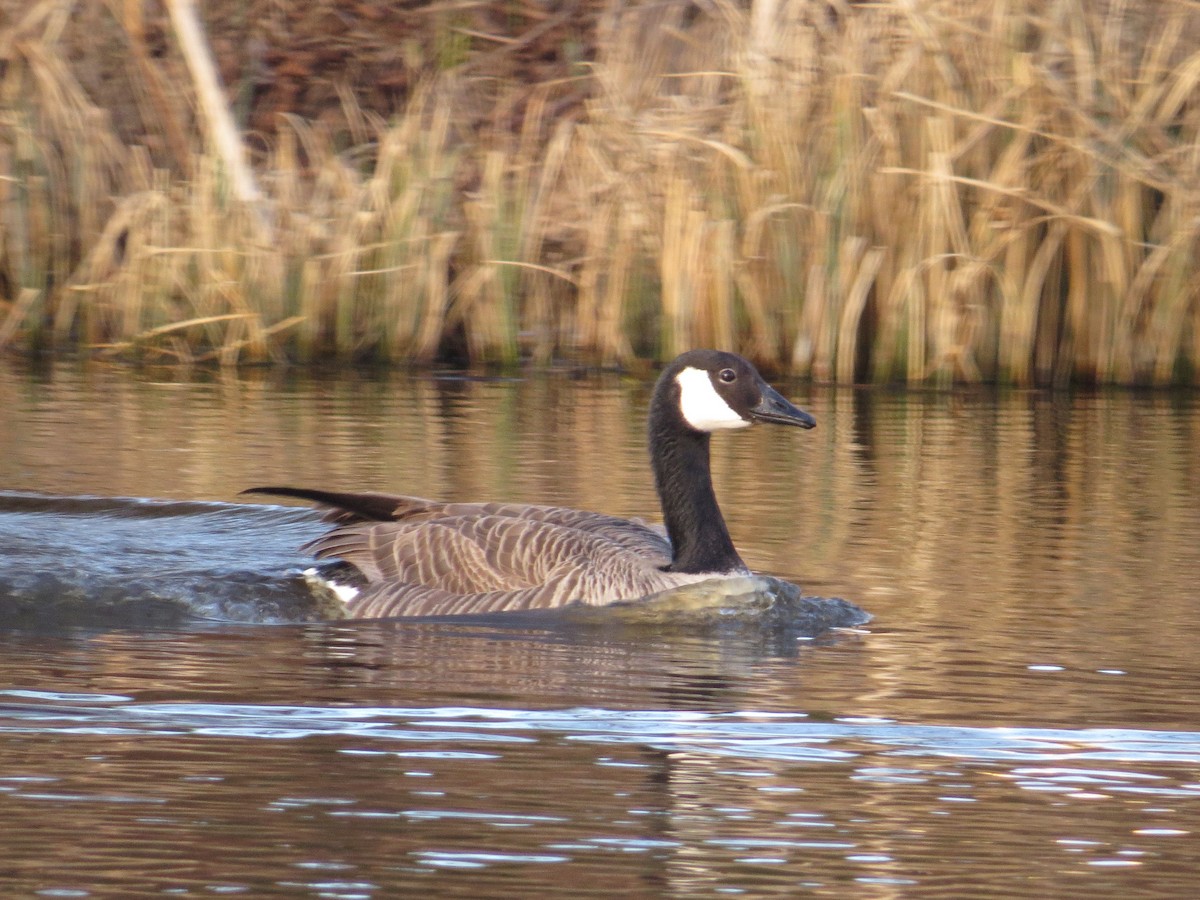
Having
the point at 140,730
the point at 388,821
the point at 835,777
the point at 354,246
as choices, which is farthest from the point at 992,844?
the point at 354,246

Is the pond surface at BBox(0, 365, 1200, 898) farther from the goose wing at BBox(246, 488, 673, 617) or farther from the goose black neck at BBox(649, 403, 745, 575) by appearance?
the goose black neck at BBox(649, 403, 745, 575)

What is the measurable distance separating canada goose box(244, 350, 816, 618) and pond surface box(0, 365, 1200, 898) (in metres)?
0.24

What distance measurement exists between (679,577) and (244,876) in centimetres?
389

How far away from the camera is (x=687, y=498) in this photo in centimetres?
821

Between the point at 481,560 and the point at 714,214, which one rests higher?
the point at 714,214

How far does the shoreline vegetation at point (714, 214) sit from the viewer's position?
14727 mm

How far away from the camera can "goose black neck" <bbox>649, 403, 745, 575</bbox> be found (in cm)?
806

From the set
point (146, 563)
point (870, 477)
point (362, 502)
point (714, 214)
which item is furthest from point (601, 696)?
point (714, 214)

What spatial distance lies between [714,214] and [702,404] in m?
7.22

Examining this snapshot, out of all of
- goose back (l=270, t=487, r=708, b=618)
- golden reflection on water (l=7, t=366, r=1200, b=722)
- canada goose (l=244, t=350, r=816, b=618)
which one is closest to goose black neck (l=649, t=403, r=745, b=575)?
canada goose (l=244, t=350, r=816, b=618)

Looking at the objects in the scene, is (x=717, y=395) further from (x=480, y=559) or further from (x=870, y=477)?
(x=870, y=477)

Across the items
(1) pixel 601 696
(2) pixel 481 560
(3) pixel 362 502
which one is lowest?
(1) pixel 601 696

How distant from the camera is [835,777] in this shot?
204 inches

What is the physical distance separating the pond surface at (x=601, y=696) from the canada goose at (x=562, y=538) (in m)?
0.24
